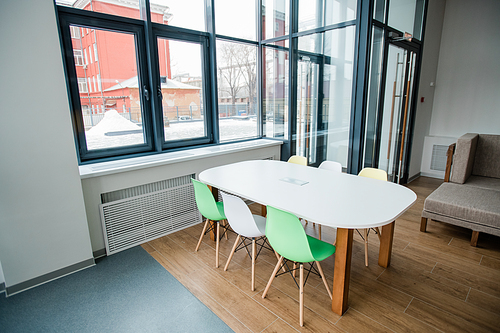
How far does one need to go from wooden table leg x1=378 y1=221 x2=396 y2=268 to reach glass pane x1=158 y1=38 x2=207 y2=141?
9.57ft

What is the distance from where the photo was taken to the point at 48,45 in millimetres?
2332

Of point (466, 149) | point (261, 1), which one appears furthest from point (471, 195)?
point (261, 1)

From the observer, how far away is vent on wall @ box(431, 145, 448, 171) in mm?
5547

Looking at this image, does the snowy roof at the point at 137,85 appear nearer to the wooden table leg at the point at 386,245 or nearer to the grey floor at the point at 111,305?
the grey floor at the point at 111,305

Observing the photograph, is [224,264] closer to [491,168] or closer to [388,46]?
[388,46]

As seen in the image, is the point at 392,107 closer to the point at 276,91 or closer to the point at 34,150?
the point at 276,91

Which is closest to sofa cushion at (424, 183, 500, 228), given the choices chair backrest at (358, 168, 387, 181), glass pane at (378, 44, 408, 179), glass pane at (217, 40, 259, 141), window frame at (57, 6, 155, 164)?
chair backrest at (358, 168, 387, 181)

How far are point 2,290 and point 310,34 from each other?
15.6ft

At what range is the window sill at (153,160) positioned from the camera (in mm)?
2867

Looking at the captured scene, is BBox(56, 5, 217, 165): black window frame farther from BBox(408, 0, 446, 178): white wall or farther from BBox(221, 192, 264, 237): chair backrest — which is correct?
BBox(408, 0, 446, 178): white wall

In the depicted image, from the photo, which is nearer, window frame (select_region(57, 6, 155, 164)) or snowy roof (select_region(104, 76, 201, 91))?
window frame (select_region(57, 6, 155, 164))

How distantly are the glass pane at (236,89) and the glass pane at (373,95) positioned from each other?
195 cm

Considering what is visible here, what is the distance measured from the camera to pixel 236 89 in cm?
465

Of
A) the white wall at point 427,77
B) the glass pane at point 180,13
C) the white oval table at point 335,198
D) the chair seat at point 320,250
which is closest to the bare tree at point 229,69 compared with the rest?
the glass pane at point 180,13
